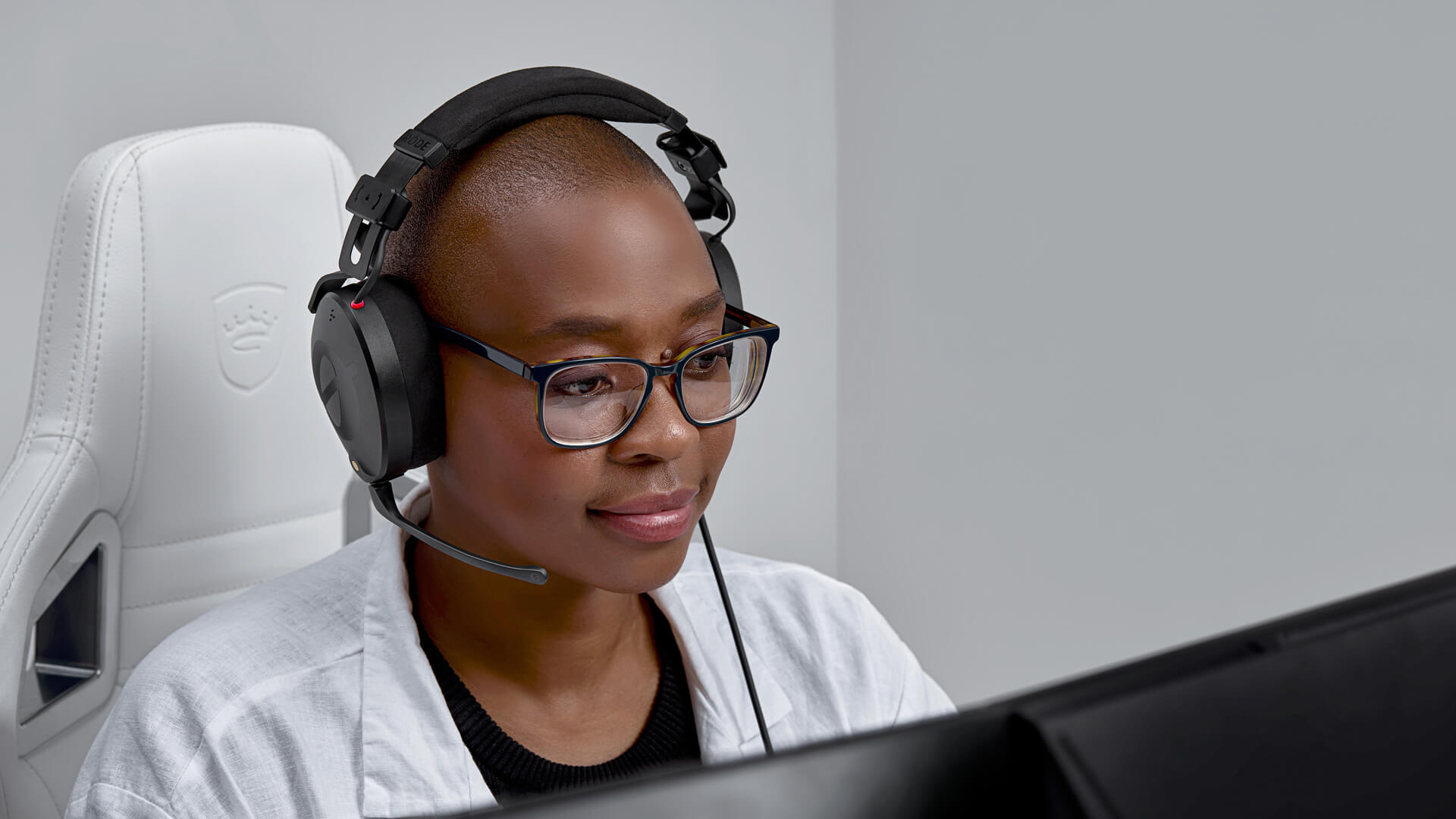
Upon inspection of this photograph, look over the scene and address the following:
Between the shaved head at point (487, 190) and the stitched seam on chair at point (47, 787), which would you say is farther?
the stitched seam on chair at point (47, 787)

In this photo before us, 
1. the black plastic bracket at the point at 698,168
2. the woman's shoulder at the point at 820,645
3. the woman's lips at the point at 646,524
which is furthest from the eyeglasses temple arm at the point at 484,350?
the woman's shoulder at the point at 820,645

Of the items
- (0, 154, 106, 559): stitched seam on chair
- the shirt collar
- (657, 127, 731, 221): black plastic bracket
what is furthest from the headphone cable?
(0, 154, 106, 559): stitched seam on chair

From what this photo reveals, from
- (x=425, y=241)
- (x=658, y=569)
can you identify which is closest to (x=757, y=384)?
(x=658, y=569)

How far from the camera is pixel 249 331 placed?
3.82ft

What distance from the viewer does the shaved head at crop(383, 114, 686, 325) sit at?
820 millimetres

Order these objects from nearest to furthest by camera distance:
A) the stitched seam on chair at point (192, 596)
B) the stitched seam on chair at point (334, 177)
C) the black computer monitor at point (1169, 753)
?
the black computer monitor at point (1169, 753) < the stitched seam on chair at point (192, 596) < the stitched seam on chair at point (334, 177)

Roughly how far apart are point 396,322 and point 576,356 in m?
0.13

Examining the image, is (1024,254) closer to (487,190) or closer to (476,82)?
(476,82)

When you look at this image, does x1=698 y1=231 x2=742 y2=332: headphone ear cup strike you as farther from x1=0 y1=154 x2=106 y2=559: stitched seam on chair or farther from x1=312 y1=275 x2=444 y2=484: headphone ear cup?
x1=0 y1=154 x2=106 y2=559: stitched seam on chair

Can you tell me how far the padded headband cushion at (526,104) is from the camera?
821 mm

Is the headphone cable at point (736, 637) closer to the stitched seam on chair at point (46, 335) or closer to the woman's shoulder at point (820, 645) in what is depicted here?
the woman's shoulder at point (820, 645)

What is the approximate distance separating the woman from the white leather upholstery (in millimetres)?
244

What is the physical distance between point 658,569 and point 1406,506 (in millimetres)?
1073

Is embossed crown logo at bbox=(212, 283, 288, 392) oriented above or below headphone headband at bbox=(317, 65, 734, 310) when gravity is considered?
below
